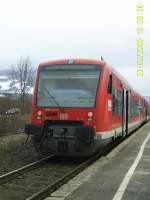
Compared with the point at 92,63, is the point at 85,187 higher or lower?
lower

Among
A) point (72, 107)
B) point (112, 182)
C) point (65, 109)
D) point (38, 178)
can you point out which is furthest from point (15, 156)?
point (112, 182)

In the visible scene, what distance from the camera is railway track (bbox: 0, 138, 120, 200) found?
350 inches

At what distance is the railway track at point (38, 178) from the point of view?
8899mm

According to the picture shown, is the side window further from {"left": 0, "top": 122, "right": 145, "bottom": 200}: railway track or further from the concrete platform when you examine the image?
the concrete platform

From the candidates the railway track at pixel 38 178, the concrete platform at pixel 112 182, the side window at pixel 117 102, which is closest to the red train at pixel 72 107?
the railway track at pixel 38 178

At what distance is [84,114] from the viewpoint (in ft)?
43.5

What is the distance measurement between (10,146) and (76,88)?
19.5 ft

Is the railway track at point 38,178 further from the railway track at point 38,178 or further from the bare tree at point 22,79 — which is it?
the bare tree at point 22,79

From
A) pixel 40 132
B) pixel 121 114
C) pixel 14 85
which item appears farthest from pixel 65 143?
pixel 14 85

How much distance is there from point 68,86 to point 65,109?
30.7 inches

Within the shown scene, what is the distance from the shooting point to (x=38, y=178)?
11.0 m

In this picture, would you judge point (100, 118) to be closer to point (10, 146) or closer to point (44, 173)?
point (44, 173)

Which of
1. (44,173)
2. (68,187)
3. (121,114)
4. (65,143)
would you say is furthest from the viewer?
(121,114)

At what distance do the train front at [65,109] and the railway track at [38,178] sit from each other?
2.05ft
